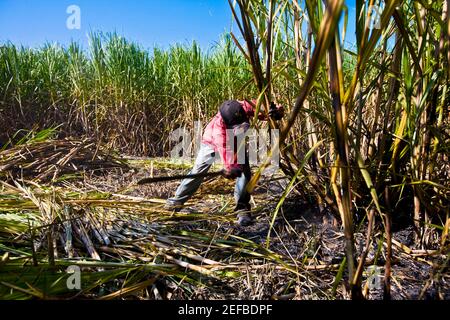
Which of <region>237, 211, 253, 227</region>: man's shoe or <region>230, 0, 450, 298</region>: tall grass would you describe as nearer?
<region>230, 0, 450, 298</region>: tall grass

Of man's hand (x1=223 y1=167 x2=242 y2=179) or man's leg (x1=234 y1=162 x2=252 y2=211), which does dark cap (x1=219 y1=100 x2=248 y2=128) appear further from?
man's hand (x1=223 y1=167 x2=242 y2=179)

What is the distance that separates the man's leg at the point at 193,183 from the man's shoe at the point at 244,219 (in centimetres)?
49

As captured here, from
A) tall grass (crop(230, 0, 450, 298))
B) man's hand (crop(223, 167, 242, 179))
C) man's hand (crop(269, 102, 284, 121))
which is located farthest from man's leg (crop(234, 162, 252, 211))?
man's hand (crop(223, 167, 242, 179))

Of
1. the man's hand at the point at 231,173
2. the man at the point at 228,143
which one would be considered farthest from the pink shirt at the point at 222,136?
the man's hand at the point at 231,173

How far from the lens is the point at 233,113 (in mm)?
2404

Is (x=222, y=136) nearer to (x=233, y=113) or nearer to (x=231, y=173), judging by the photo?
(x=233, y=113)

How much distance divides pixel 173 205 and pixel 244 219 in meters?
0.53

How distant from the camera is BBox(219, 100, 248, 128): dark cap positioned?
2.40 metres

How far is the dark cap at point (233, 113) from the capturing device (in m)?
2.40

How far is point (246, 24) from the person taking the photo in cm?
108

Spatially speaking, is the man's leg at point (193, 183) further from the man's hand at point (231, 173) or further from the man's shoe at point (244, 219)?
the man's hand at point (231, 173)

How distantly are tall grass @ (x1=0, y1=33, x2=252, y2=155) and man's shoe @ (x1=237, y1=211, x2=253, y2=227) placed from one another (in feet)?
9.52

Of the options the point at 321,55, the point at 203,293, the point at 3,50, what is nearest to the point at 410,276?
the point at 203,293
